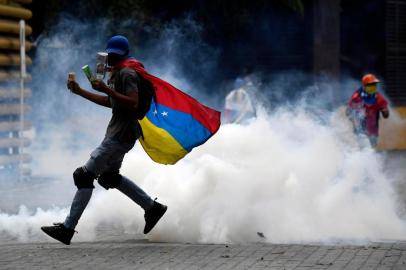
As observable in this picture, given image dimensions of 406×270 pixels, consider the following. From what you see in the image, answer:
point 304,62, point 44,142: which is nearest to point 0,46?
point 44,142

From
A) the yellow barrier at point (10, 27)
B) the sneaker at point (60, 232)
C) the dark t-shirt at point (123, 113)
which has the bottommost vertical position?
the sneaker at point (60, 232)

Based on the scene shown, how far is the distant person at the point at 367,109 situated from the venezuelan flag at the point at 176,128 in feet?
22.1

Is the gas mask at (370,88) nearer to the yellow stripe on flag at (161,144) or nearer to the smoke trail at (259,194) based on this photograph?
the smoke trail at (259,194)

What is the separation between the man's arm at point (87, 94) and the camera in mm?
6895

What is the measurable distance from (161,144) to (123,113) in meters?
0.61

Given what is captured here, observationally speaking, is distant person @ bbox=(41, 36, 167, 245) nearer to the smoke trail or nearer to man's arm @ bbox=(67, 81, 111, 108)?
man's arm @ bbox=(67, 81, 111, 108)

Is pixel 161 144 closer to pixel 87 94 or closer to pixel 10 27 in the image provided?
pixel 87 94

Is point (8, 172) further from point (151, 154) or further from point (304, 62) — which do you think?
point (304, 62)

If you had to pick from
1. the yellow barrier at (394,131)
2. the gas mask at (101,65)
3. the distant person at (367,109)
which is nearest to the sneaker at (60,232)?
the gas mask at (101,65)

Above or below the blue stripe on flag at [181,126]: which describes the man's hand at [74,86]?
above

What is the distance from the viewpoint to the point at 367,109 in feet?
46.2

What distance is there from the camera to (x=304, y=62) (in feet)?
64.8

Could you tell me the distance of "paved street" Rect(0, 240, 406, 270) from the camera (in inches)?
244

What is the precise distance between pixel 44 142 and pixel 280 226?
8454 millimetres
